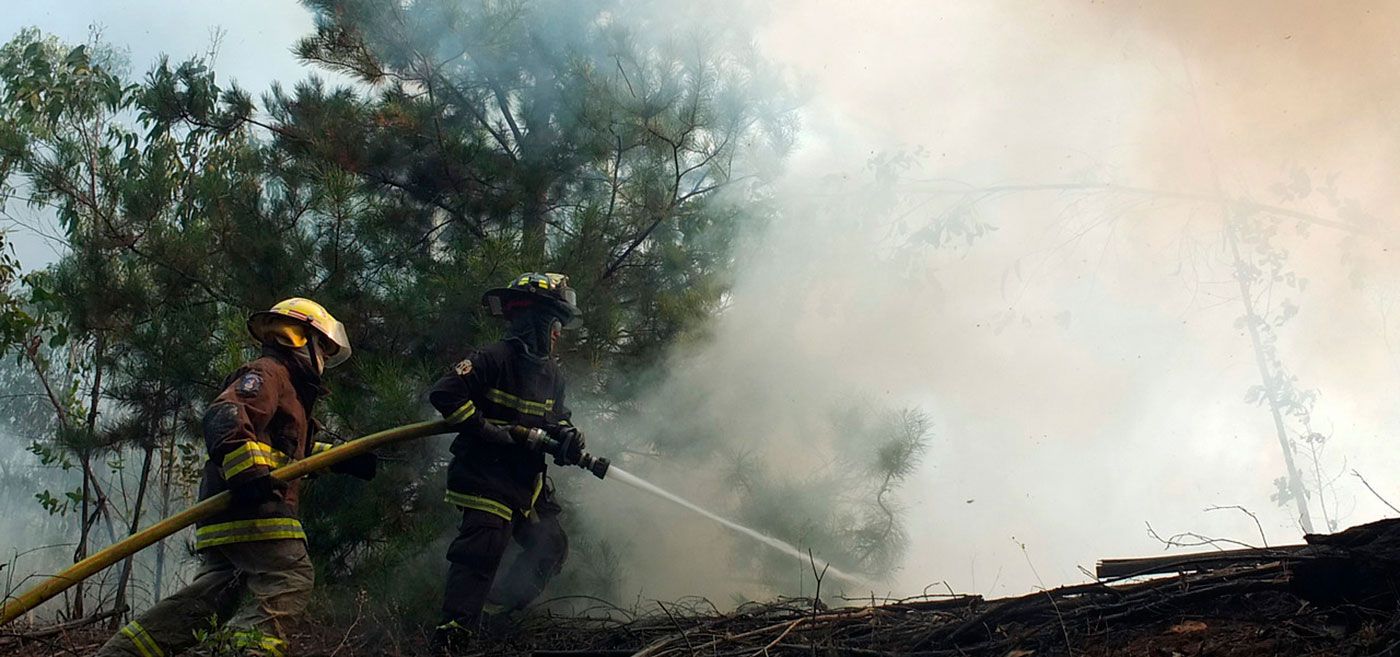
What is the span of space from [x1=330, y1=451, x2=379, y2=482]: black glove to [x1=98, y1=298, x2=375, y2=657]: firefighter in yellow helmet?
0.23 meters

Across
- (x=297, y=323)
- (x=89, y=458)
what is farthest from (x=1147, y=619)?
(x=89, y=458)

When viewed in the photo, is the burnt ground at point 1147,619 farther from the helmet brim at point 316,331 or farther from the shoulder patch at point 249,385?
the helmet brim at point 316,331

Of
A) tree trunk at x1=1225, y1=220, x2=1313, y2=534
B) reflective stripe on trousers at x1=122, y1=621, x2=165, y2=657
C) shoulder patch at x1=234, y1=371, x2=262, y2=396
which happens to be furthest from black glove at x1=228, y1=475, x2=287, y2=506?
tree trunk at x1=1225, y1=220, x2=1313, y2=534

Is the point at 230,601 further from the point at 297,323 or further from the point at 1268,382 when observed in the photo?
the point at 1268,382

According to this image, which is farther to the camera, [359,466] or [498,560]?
[498,560]

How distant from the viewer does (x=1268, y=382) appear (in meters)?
7.61

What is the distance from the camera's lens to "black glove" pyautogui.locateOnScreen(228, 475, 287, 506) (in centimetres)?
420

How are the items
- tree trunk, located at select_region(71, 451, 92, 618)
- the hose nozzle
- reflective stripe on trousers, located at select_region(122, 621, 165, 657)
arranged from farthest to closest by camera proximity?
tree trunk, located at select_region(71, 451, 92, 618) < the hose nozzle < reflective stripe on trousers, located at select_region(122, 621, 165, 657)

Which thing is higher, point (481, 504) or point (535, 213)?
point (535, 213)

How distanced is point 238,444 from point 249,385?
282 millimetres

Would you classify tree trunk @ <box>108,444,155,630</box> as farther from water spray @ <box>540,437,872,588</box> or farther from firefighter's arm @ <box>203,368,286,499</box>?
water spray @ <box>540,437,872,588</box>

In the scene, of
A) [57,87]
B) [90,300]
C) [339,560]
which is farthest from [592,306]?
[57,87]

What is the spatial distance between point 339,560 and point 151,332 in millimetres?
1690

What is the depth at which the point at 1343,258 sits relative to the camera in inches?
281
